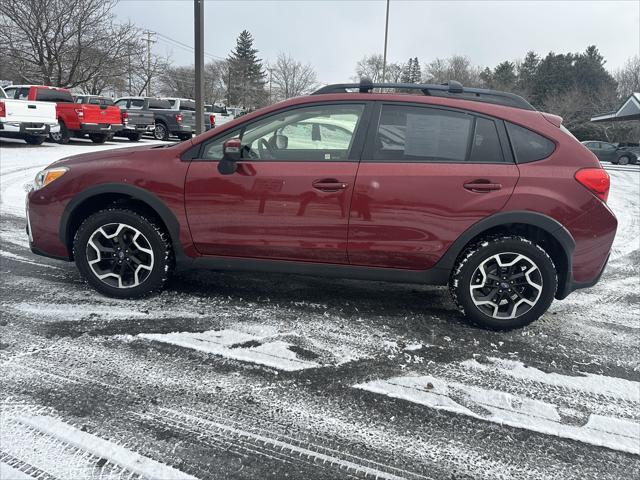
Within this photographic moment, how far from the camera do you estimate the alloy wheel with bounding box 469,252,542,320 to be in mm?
3291

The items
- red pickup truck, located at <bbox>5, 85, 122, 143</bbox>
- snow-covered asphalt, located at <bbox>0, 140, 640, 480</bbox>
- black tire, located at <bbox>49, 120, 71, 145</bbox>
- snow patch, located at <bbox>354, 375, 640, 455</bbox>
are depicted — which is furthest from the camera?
black tire, located at <bbox>49, 120, 71, 145</bbox>

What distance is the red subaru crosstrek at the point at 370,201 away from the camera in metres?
3.21

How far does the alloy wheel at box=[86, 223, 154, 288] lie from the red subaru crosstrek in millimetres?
10

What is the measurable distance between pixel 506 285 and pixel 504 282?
26 mm

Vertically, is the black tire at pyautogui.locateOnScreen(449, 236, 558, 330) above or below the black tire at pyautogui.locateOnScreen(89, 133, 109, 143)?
below

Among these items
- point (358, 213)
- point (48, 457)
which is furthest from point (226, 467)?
point (358, 213)

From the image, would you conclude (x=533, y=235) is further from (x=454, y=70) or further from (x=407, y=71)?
(x=407, y=71)

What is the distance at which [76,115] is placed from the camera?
1595 centimetres

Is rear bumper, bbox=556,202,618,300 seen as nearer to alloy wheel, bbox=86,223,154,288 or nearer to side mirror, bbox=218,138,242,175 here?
side mirror, bbox=218,138,242,175

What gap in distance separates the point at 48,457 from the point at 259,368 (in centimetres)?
112

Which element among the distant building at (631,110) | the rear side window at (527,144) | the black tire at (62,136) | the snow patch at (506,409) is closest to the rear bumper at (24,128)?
the black tire at (62,136)

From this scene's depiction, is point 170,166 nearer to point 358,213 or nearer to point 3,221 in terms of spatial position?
point 358,213

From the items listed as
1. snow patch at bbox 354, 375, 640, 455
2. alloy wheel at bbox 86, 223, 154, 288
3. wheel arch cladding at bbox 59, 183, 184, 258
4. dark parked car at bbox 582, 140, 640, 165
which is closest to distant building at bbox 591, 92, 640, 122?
dark parked car at bbox 582, 140, 640, 165

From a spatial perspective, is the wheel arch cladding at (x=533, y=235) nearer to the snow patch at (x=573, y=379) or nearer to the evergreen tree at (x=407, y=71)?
the snow patch at (x=573, y=379)
